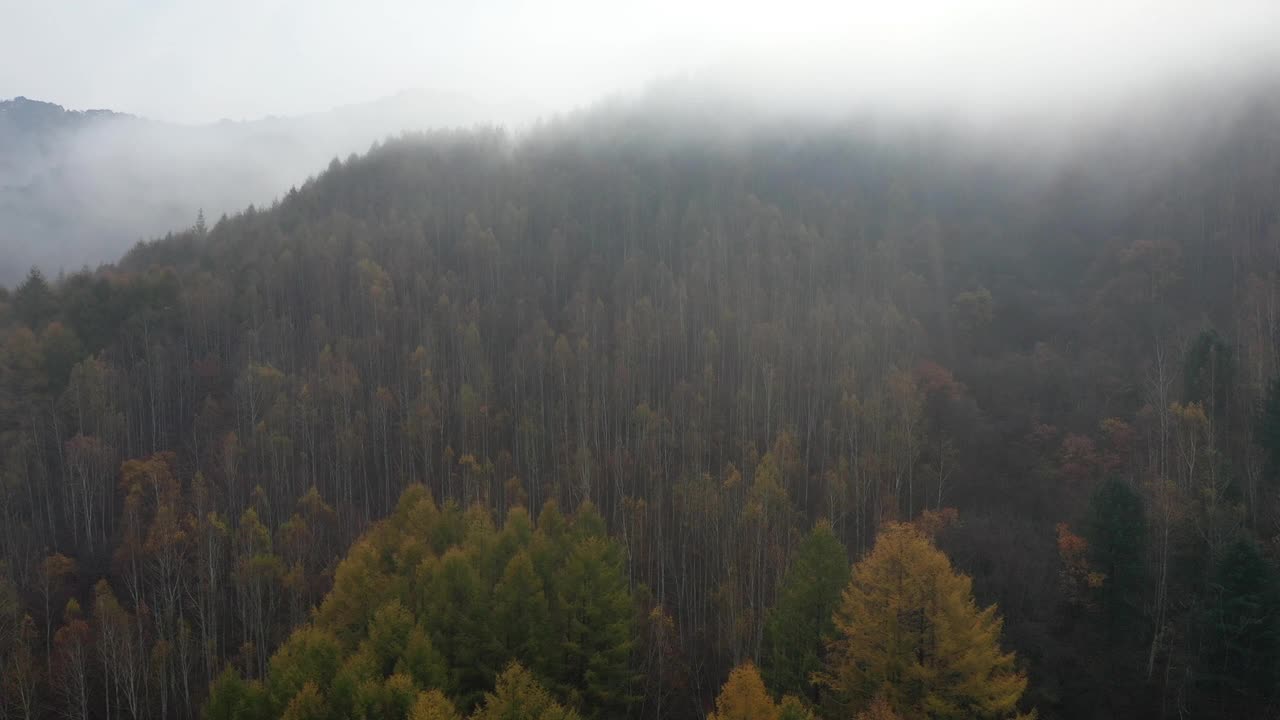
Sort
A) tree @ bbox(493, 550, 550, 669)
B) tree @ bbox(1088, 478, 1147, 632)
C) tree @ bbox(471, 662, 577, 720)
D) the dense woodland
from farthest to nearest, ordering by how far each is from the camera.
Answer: tree @ bbox(1088, 478, 1147, 632)
tree @ bbox(493, 550, 550, 669)
the dense woodland
tree @ bbox(471, 662, 577, 720)

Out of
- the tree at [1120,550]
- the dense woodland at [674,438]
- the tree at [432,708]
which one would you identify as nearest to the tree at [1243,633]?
the dense woodland at [674,438]

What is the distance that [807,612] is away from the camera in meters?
30.9

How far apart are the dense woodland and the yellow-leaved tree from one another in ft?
0.43

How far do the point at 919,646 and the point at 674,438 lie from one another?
144 ft

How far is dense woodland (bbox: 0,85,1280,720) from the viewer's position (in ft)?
104

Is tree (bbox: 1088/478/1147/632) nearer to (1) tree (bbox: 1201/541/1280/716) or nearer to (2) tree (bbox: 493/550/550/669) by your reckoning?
(1) tree (bbox: 1201/541/1280/716)

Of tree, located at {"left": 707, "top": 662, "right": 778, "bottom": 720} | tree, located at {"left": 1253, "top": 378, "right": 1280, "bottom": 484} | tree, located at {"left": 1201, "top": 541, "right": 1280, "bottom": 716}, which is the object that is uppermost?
tree, located at {"left": 1253, "top": 378, "right": 1280, "bottom": 484}

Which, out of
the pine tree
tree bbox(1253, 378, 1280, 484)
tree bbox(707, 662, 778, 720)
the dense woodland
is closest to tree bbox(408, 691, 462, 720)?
the dense woodland

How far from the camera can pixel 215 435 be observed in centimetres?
7138

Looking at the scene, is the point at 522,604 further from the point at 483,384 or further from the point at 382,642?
the point at 483,384

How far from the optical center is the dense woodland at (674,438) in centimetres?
3177

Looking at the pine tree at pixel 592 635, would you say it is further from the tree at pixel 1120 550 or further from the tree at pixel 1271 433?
the tree at pixel 1271 433

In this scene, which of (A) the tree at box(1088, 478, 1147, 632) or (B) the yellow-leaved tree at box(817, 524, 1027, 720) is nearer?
(B) the yellow-leaved tree at box(817, 524, 1027, 720)

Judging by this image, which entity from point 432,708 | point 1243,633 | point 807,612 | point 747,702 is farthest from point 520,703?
point 1243,633
